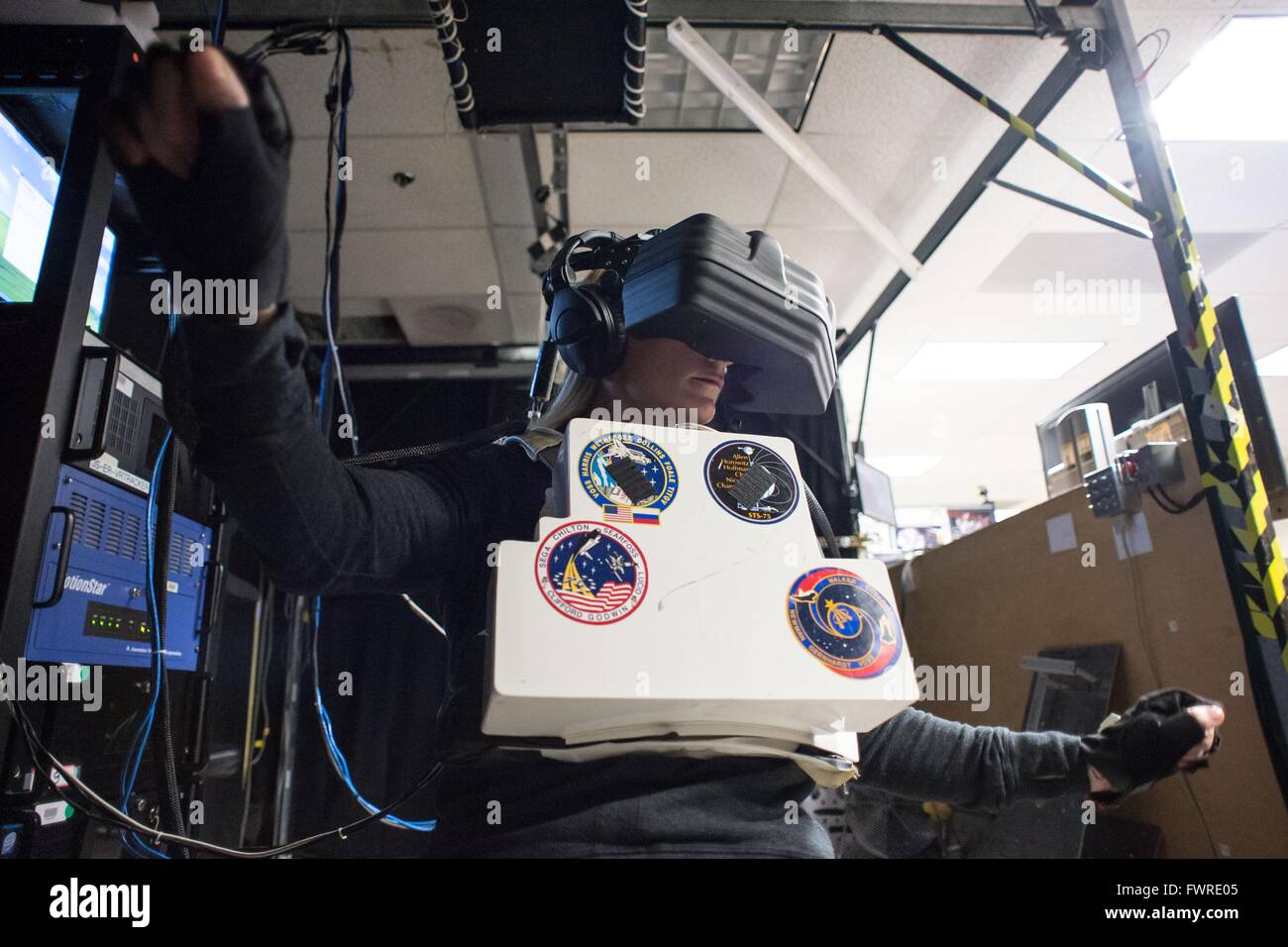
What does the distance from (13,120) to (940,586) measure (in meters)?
2.27

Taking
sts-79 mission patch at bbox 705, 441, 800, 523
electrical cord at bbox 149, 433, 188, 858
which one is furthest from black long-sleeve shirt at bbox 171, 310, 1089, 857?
electrical cord at bbox 149, 433, 188, 858

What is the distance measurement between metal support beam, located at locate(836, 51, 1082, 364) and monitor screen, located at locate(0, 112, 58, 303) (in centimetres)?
216

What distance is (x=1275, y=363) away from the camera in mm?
4105

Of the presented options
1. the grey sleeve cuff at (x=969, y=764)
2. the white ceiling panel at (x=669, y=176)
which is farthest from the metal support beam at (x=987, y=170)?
the grey sleeve cuff at (x=969, y=764)

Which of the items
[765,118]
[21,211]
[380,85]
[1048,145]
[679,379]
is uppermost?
[380,85]

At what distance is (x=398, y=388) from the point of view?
3.54m

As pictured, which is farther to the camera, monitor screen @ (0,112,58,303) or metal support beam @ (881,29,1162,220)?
metal support beam @ (881,29,1162,220)

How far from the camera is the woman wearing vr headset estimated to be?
1.40 ft

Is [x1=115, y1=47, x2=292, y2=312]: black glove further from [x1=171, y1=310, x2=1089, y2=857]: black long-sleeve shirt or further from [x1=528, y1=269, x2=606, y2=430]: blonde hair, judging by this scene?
[x1=528, y1=269, x2=606, y2=430]: blonde hair

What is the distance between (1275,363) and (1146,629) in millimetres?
3961

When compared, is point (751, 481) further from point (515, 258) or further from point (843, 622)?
point (515, 258)

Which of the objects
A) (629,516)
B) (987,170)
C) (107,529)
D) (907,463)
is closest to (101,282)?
(107,529)
